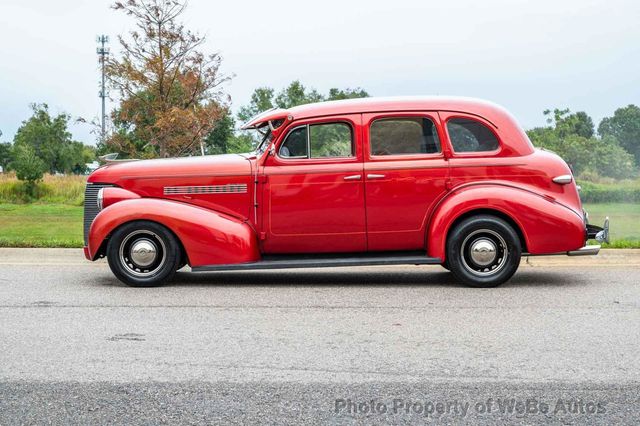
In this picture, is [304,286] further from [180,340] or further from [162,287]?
[180,340]

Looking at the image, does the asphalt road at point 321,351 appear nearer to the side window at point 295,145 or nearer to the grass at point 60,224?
the side window at point 295,145

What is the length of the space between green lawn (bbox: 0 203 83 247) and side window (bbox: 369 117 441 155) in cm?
572

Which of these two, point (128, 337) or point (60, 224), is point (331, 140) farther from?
point (60, 224)

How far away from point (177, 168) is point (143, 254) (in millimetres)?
1014

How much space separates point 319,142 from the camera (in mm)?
8789

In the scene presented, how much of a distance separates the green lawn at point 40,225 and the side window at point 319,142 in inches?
196

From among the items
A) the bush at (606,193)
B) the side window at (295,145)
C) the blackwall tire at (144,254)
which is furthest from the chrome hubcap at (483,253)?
the bush at (606,193)

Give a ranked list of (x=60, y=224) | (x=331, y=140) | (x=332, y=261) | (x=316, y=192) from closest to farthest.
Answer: (x=332, y=261) < (x=316, y=192) < (x=331, y=140) < (x=60, y=224)

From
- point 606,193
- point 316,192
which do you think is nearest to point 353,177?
point 316,192

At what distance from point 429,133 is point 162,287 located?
10.8 feet

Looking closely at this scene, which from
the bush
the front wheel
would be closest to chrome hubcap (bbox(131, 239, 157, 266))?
the front wheel

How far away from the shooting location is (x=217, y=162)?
889cm

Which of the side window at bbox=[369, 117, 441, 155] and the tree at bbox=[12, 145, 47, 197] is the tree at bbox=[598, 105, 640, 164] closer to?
the side window at bbox=[369, 117, 441, 155]

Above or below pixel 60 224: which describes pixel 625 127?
above
